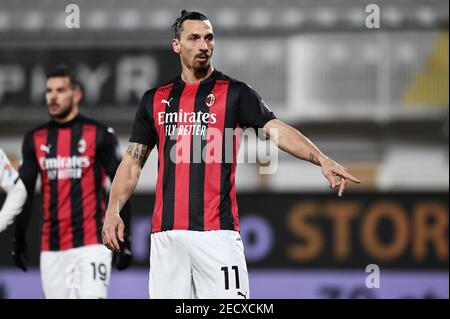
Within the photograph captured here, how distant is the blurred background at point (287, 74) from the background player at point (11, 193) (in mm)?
2156

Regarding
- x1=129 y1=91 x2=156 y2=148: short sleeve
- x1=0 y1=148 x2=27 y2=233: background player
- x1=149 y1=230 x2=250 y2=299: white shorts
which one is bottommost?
x1=149 y1=230 x2=250 y2=299: white shorts

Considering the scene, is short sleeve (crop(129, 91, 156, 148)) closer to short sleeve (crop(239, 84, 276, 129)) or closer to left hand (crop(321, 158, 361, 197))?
short sleeve (crop(239, 84, 276, 129))

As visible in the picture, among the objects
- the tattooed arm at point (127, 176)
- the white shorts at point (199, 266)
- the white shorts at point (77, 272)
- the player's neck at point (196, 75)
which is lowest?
the white shorts at point (77, 272)

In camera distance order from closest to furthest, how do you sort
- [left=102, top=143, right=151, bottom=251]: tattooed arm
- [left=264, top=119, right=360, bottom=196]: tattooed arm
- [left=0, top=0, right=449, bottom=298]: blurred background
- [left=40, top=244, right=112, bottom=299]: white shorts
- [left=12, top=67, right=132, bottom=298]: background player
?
[left=264, top=119, right=360, bottom=196]: tattooed arm < [left=102, top=143, right=151, bottom=251]: tattooed arm < [left=40, top=244, right=112, bottom=299]: white shorts < [left=12, top=67, right=132, bottom=298]: background player < [left=0, top=0, right=449, bottom=298]: blurred background

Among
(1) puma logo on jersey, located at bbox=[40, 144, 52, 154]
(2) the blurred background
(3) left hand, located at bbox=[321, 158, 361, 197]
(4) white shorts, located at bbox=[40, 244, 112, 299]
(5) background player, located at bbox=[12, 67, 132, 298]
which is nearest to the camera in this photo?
(3) left hand, located at bbox=[321, 158, 361, 197]

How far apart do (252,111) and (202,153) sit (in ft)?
0.94

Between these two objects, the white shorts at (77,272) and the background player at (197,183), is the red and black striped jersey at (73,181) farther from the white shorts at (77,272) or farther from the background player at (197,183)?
the background player at (197,183)

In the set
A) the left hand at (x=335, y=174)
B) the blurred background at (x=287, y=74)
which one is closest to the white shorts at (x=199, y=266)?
the left hand at (x=335, y=174)

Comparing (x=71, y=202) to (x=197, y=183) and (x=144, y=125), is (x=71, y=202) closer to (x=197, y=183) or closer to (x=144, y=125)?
(x=144, y=125)

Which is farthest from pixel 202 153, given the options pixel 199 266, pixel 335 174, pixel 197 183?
pixel 335 174

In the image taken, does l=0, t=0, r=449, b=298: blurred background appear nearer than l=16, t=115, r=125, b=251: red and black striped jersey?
No

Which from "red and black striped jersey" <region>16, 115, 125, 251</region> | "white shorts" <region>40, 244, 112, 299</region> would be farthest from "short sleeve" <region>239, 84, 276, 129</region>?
"white shorts" <region>40, 244, 112, 299</region>

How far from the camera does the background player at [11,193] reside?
19.3 ft

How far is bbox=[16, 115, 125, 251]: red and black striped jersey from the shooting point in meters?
5.95
